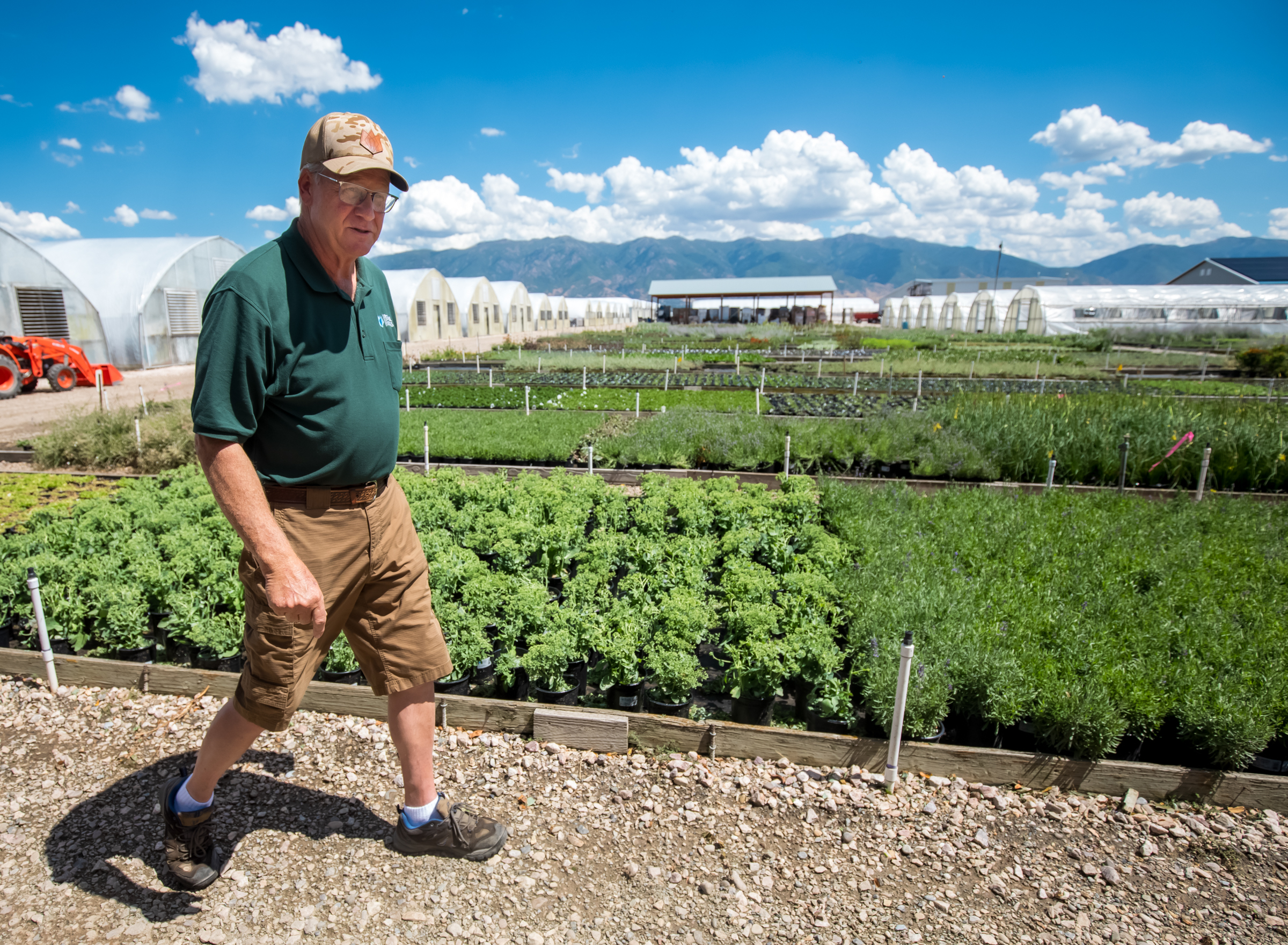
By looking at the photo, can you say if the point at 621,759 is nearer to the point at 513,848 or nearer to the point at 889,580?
the point at 513,848

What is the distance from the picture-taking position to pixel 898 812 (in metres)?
2.75

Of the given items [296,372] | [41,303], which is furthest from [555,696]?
[41,303]

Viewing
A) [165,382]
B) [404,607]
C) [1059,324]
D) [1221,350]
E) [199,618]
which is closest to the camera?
[404,607]

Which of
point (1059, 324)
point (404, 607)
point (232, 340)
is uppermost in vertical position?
point (1059, 324)

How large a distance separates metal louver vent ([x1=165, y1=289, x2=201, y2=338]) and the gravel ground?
23306 millimetres

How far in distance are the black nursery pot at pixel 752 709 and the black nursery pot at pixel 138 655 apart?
339 centimetres

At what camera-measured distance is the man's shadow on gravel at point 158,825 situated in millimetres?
2254

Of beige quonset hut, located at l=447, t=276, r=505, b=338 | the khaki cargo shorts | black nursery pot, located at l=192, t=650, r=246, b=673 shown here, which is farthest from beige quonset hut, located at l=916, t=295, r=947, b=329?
the khaki cargo shorts

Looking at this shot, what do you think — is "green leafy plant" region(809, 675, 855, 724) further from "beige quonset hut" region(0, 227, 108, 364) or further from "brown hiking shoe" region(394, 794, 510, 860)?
"beige quonset hut" region(0, 227, 108, 364)

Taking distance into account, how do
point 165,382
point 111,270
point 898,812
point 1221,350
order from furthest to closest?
point 1221,350 < point 111,270 < point 165,382 < point 898,812

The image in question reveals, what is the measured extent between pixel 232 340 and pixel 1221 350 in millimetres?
37282

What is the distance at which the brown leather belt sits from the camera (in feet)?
6.57

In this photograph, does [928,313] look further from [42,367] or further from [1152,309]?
[42,367]

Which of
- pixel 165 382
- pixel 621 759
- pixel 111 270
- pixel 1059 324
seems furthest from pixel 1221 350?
pixel 111 270
